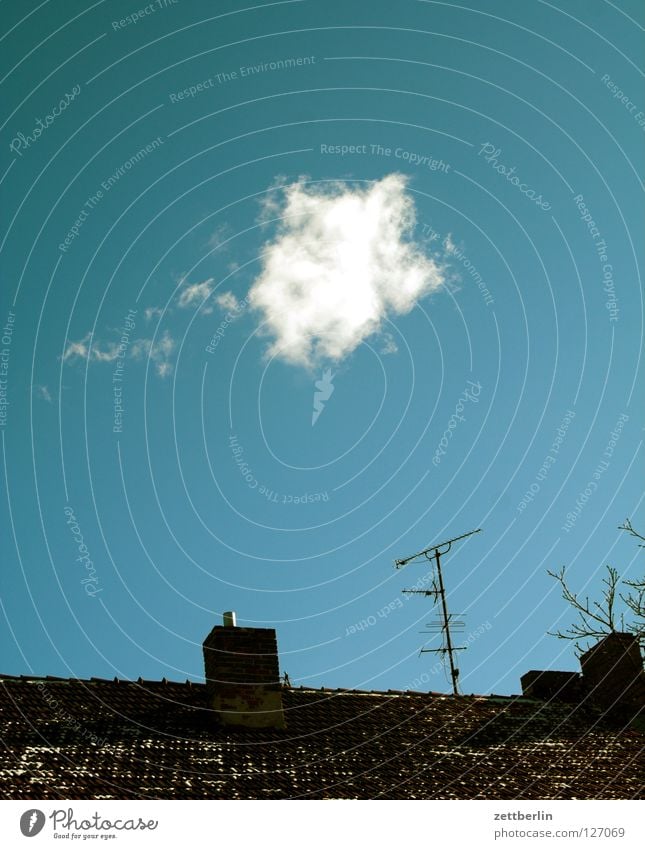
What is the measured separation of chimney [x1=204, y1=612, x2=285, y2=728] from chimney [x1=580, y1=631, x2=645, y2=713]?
22.8 ft

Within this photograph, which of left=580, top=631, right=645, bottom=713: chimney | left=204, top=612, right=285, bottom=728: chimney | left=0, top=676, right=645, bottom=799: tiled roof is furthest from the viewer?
left=580, top=631, right=645, bottom=713: chimney

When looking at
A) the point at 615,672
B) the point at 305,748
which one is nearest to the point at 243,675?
the point at 305,748

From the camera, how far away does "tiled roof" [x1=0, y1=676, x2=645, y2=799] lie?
1162cm

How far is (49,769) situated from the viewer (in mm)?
11250

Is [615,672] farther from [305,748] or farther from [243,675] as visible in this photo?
[243,675]

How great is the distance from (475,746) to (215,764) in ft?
15.1

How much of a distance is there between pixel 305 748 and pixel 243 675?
1617 millimetres

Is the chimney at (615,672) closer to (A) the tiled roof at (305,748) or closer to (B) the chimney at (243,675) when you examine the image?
(A) the tiled roof at (305,748)

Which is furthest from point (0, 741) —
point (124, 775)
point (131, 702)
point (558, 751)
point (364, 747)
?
point (558, 751)

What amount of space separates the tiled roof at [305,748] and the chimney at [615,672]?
29.0 inches

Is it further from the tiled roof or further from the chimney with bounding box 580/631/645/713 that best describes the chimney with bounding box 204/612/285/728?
the chimney with bounding box 580/631/645/713

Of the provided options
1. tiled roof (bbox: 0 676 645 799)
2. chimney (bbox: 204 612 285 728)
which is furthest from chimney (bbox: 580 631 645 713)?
chimney (bbox: 204 612 285 728)

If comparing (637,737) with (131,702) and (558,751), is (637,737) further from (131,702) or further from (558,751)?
(131,702)

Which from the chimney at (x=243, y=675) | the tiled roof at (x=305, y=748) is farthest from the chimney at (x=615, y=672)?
the chimney at (x=243, y=675)
